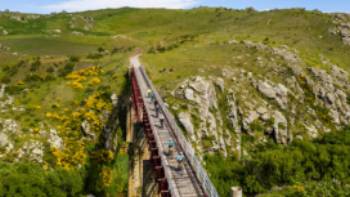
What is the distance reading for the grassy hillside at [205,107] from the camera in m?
68.4

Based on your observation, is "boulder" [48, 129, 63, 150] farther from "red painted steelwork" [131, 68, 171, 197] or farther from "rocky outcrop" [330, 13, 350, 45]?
"rocky outcrop" [330, 13, 350, 45]

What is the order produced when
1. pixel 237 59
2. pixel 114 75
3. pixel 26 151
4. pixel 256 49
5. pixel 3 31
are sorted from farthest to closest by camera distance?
pixel 3 31 < pixel 256 49 < pixel 237 59 < pixel 114 75 < pixel 26 151

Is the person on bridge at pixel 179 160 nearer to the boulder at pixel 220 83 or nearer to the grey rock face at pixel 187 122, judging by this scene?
the grey rock face at pixel 187 122

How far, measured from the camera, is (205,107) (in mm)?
78375

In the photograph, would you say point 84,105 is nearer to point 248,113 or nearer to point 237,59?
point 248,113

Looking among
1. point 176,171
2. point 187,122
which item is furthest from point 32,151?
point 176,171

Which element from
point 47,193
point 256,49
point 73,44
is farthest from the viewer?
point 73,44

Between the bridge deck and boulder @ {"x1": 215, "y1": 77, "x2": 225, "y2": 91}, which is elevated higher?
boulder @ {"x1": 215, "y1": 77, "x2": 225, "y2": 91}

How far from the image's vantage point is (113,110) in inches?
3155

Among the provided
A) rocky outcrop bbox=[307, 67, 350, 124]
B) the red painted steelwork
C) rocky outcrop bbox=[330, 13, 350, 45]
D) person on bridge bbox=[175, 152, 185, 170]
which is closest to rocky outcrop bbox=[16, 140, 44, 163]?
the red painted steelwork

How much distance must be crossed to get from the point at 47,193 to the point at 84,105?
81.7 feet

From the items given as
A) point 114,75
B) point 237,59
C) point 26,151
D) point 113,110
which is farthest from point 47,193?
point 237,59

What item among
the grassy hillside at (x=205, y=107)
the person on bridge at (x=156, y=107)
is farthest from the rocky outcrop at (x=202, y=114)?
the person on bridge at (x=156, y=107)

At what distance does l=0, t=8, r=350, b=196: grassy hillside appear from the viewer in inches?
2694
